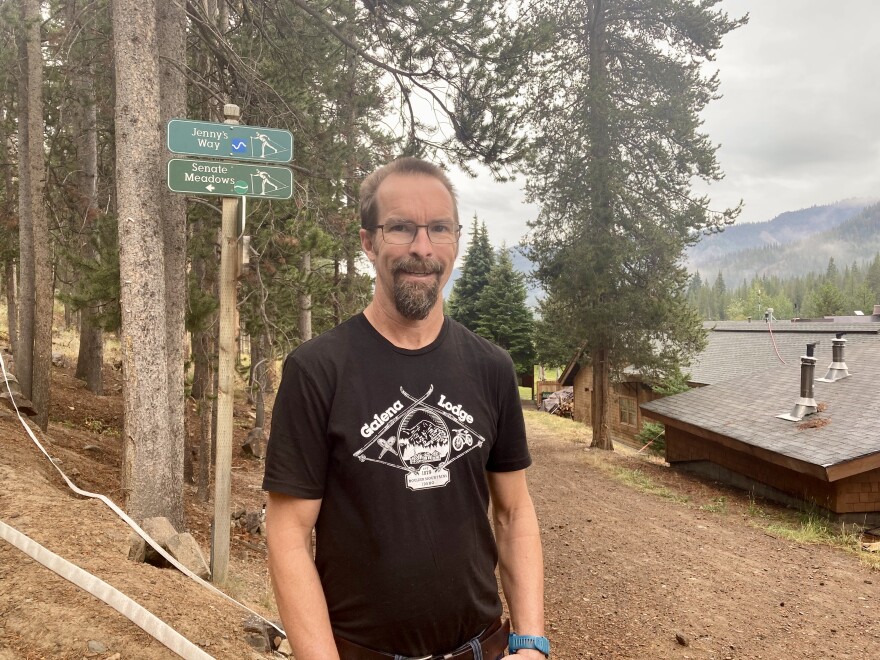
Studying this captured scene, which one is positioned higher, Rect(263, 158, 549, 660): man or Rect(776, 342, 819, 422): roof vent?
Rect(263, 158, 549, 660): man

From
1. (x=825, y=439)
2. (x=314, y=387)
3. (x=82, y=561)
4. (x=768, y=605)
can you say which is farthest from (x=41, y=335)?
(x=825, y=439)

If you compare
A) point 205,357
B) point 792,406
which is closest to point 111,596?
point 205,357

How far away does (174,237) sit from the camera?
621 cm

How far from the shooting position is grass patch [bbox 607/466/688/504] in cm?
1387

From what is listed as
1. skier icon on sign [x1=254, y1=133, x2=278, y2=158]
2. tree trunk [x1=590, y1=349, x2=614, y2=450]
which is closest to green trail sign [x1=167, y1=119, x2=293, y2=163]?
skier icon on sign [x1=254, y1=133, x2=278, y2=158]

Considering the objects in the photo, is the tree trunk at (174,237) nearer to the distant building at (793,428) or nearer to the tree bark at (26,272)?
the tree bark at (26,272)

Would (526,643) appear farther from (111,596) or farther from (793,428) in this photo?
(793,428)

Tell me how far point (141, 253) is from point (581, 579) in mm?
6822

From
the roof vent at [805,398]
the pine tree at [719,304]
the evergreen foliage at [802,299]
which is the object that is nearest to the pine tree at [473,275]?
the roof vent at [805,398]

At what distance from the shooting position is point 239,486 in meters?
11.0

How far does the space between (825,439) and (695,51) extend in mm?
13418

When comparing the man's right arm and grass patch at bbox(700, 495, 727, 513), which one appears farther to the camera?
grass patch at bbox(700, 495, 727, 513)

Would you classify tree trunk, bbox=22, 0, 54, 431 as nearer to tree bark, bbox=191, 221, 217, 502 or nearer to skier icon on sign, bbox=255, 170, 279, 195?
tree bark, bbox=191, 221, 217, 502

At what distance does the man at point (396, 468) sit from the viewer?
1.74m
